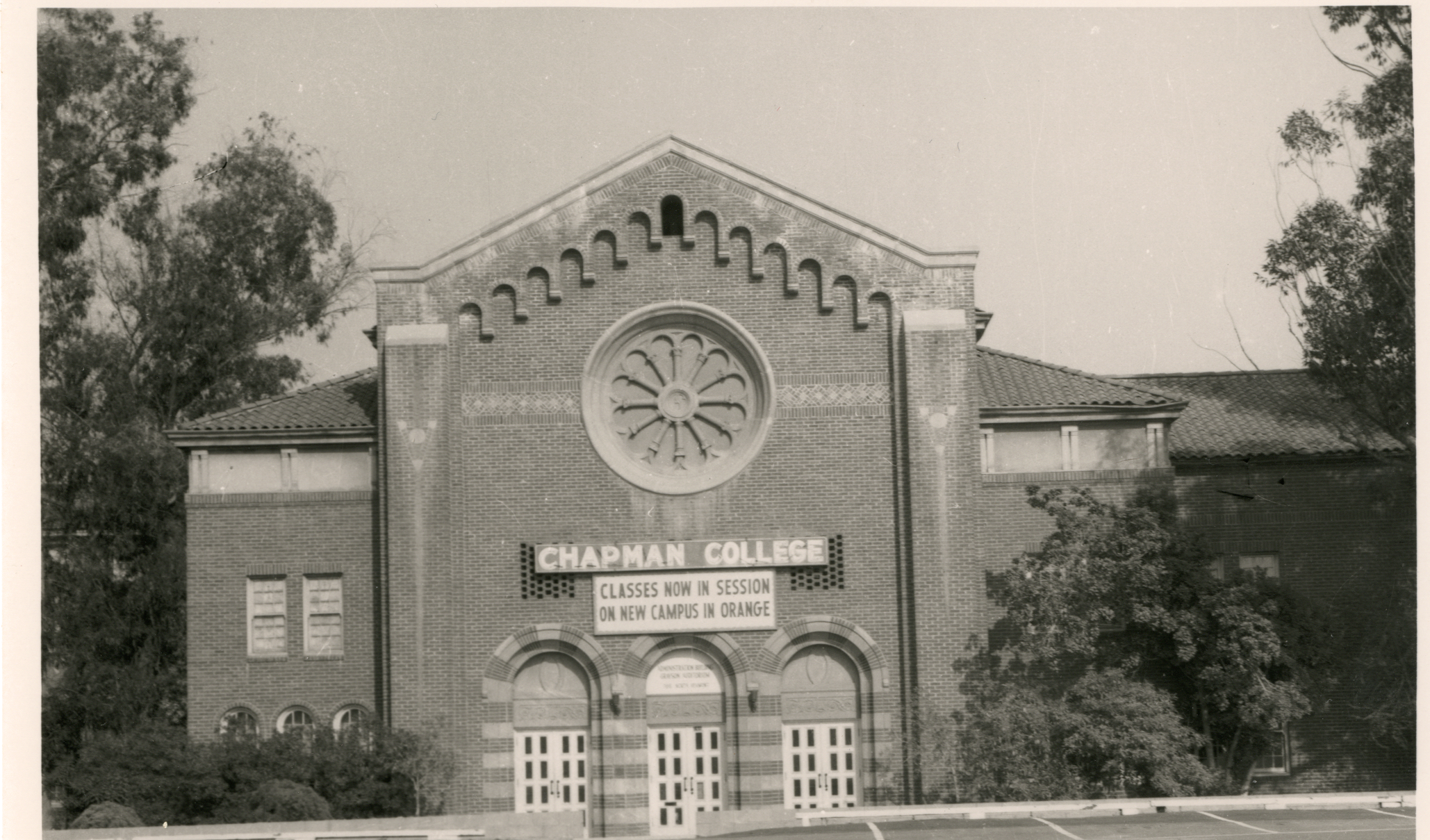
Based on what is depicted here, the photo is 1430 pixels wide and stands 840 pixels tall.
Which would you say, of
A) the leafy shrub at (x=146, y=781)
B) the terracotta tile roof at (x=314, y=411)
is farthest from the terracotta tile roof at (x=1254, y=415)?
the leafy shrub at (x=146, y=781)

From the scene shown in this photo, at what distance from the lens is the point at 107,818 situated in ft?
95.8

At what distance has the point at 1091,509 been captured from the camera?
33625 millimetres

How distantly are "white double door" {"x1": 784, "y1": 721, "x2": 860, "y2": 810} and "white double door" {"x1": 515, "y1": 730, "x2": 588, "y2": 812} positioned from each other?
11.8 feet

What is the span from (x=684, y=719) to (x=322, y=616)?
672 centimetres

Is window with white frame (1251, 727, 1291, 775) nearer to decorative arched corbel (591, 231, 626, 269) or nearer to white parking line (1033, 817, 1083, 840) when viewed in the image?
white parking line (1033, 817, 1083, 840)

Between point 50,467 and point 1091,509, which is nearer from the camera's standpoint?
point 1091,509

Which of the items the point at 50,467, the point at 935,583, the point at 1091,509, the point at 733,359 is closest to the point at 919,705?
the point at 935,583

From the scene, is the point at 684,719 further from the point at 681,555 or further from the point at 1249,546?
the point at 1249,546

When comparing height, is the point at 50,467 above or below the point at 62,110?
below

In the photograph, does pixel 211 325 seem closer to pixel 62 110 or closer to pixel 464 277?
pixel 62 110

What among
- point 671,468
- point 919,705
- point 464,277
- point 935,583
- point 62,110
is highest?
point 62,110

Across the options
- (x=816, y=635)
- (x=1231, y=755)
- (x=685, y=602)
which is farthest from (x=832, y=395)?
(x=1231, y=755)

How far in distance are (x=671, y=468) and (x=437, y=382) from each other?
437cm

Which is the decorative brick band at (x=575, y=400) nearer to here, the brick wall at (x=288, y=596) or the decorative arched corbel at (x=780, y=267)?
the decorative arched corbel at (x=780, y=267)
